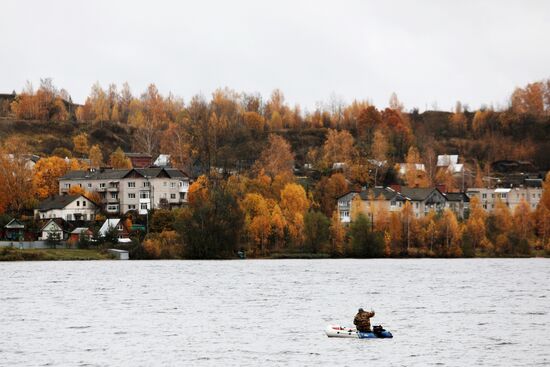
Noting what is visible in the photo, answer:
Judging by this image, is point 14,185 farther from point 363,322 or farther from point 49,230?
point 363,322

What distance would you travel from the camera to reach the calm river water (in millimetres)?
54531

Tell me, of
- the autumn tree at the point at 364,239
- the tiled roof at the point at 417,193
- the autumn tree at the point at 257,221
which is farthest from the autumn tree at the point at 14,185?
the tiled roof at the point at 417,193

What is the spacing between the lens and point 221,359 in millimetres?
53250

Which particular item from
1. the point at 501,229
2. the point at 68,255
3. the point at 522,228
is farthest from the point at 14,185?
the point at 522,228

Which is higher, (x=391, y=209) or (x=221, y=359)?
(x=391, y=209)

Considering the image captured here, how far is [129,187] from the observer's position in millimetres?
176625

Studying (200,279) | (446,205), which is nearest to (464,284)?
(200,279)

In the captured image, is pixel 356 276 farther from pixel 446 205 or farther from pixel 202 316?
pixel 446 205

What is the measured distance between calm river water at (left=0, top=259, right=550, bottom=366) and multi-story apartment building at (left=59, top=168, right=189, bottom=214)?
166 feet

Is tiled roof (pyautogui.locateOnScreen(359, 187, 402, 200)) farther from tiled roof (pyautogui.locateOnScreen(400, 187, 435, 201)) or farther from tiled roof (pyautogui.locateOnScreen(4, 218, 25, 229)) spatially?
tiled roof (pyautogui.locateOnScreen(4, 218, 25, 229))

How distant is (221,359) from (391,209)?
126146 mm

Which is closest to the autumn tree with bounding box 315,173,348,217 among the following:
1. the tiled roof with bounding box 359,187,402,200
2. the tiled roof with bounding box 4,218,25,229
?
the tiled roof with bounding box 359,187,402,200

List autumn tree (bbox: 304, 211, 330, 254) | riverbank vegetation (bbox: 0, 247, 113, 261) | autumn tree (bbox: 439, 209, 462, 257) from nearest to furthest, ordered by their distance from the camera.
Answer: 1. riverbank vegetation (bbox: 0, 247, 113, 261)
2. autumn tree (bbox: 304, 211, 330, 254)
3. autumn tree (bbox: 439, 209, 462, 257)

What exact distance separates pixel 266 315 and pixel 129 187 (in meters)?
106
